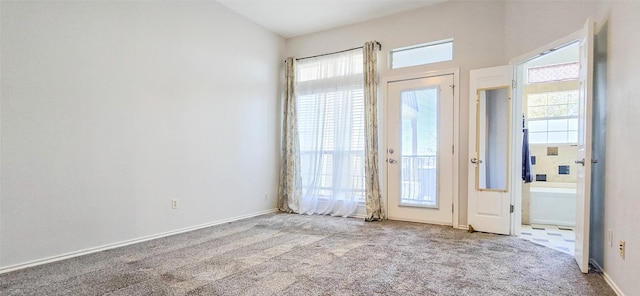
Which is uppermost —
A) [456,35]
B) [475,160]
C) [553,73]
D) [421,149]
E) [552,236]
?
[456,35]

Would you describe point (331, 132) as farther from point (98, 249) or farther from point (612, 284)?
point (612, 284)

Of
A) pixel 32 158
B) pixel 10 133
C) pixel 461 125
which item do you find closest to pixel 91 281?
pixel 32 158

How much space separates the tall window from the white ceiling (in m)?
2.89

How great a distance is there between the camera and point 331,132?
5.02 meters

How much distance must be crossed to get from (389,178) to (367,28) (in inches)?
87.8

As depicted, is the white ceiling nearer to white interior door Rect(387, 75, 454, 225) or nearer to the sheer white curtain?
the sheer white curtain

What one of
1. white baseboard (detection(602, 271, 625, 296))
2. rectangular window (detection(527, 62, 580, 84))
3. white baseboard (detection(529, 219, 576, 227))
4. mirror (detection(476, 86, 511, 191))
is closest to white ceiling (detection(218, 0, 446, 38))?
mirror (detection(476, 86, 511, 191))

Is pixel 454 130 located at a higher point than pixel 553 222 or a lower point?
higher

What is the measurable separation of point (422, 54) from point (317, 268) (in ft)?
10.8

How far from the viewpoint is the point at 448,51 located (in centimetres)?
431

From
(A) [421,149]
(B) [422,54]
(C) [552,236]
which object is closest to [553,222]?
(C) [552,236]

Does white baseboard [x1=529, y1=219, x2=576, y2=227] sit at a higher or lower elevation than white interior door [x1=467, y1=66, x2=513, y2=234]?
lower

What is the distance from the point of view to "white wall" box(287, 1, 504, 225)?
12.9 ft

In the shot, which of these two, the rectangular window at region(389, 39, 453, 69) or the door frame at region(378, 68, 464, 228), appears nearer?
the door frame at region(378, 68, 464, 228)
